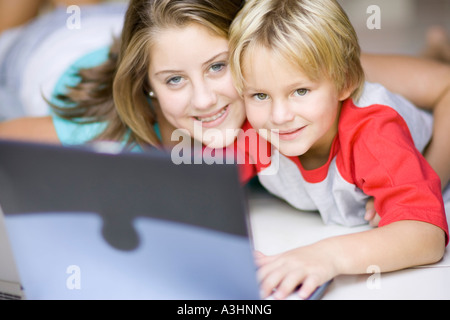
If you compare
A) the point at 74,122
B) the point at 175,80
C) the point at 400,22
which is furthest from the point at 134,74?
the point at 400,22

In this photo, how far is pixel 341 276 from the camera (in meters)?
0.71

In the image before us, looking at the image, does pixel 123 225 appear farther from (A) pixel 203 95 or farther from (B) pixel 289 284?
(A) pixel 203 95

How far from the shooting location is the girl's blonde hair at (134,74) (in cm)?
85

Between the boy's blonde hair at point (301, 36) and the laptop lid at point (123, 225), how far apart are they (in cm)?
32

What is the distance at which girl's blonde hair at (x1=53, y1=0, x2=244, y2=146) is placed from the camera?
848 mm

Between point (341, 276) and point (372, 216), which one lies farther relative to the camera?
point (372, 216)

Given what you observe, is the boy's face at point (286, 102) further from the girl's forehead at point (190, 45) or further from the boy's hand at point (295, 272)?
the boy's hand at point (295, 272)

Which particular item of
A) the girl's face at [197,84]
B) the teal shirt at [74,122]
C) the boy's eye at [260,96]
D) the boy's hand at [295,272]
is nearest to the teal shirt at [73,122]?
the teal shirt at [74,122]

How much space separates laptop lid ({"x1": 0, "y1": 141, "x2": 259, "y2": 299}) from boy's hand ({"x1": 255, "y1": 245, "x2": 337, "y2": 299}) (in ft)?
0.32

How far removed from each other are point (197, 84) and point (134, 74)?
152 mm

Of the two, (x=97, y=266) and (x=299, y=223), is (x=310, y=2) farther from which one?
(x=97, y=266)

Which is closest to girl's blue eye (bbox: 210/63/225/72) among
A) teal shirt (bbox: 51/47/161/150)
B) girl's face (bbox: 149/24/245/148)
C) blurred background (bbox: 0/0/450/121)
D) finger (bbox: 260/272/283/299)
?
girl's face (bbox: 149/24/245/148)

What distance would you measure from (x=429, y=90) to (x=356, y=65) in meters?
0.30

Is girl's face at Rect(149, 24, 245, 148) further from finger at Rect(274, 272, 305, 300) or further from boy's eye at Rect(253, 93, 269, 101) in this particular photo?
finger at Rect(274, 272, 305, 300)
